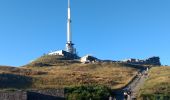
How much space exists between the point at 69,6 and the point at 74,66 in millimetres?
32412

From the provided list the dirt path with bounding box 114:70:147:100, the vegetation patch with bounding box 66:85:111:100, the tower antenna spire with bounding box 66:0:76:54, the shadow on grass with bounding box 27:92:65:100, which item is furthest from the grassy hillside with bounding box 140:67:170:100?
the tower antenna spire with bounding box 66:0:76:54

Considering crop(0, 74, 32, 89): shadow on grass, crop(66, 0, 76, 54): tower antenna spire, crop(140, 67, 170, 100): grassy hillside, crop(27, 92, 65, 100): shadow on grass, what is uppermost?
crop(66, 0, 76, 54): tower antenna spire

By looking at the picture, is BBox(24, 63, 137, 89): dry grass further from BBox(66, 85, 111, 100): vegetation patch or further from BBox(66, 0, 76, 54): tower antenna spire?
BBox(66, 0, 76, 54): tower antenna spire

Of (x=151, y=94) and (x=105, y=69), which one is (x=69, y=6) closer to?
(x=105, y=69)

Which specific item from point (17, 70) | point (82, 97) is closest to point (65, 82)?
point (17, 70)

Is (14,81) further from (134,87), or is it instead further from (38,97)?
(38,97)

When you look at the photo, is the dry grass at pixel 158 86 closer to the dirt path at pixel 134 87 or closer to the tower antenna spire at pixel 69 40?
the dirt path at pixel 134 87

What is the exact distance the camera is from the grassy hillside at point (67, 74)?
9538 cm

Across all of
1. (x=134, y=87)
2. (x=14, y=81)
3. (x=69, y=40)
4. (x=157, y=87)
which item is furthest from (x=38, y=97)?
(x=69, y=40)

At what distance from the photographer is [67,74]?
110 metres

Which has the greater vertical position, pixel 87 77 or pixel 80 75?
pixel 80 75

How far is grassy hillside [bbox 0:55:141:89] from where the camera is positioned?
313 ft

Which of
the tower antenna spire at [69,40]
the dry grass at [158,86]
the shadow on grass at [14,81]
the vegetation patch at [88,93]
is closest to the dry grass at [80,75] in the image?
the shadow on grass at [14,81]

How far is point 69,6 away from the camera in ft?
527
